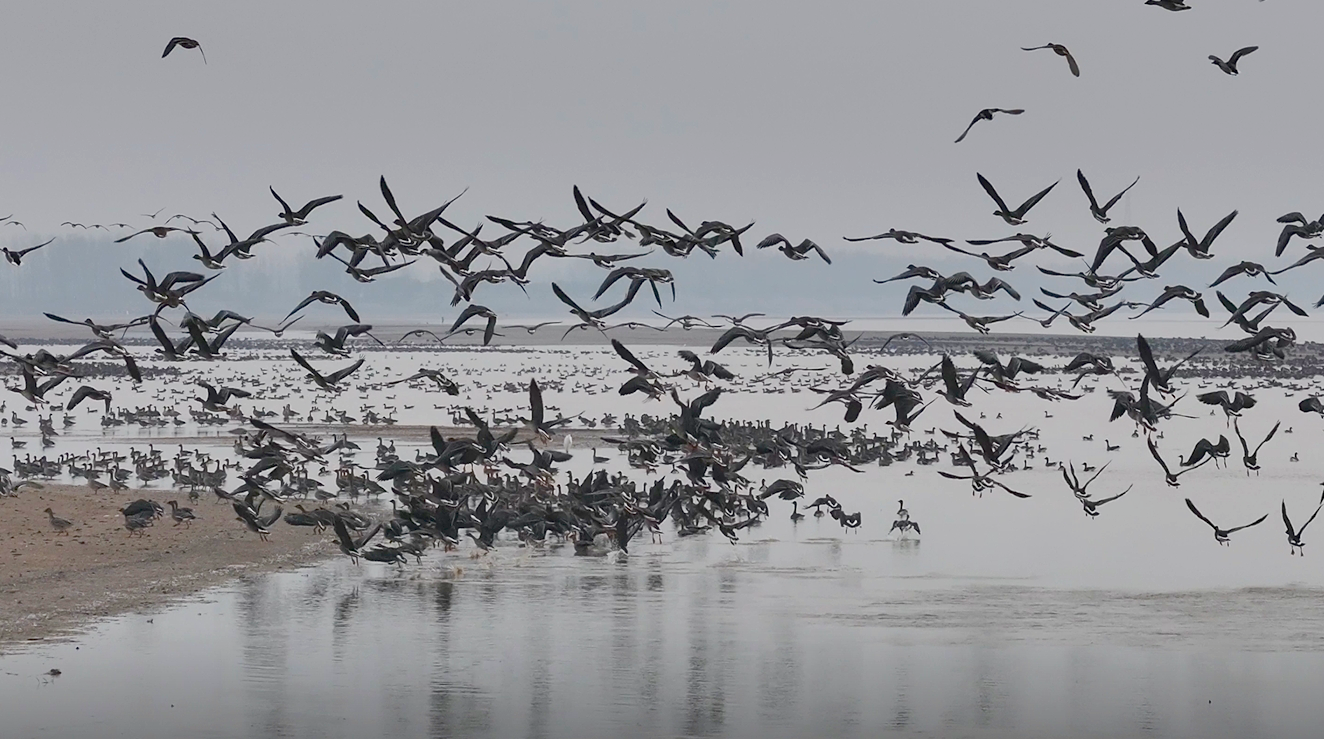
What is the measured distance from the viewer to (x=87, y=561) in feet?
73.8

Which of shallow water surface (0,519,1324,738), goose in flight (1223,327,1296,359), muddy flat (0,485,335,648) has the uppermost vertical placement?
goose in flight (1223,327,1296,359)

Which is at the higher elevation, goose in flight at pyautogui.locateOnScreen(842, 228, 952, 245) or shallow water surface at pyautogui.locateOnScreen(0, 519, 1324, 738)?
goose in flight at pyautogui.locateOnScreen(842, 228, 952, 245)

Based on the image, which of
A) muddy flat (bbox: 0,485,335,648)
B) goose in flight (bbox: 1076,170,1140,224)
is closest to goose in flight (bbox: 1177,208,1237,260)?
goose in flight (bbox: 1076,170,1140,224)

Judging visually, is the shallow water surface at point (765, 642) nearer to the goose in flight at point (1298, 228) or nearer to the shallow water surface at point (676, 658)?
the shallow water surface at point (676, 658)

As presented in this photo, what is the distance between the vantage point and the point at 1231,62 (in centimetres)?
→ 1705

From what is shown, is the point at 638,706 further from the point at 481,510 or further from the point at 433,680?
the point at 481,510

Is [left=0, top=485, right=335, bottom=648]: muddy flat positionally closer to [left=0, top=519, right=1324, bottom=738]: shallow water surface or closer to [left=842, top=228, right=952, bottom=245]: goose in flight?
[left=0, top=519, right=1324, bottom=738]: shallow water surface

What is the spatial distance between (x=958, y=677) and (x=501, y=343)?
98.1 metres

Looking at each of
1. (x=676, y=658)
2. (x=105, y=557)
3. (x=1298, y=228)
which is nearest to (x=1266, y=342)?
(x=1298, y=228)

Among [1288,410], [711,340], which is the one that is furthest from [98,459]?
[711,340]

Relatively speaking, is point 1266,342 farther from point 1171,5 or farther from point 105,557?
point 105,557

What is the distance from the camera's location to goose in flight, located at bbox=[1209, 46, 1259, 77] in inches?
664

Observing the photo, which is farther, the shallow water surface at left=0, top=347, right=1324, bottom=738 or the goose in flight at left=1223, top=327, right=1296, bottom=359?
the goose in flight at left=1223, top=327, right=1296, bottom=359

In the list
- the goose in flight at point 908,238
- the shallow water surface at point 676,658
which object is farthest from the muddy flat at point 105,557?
the goose in flight at point 908,238
